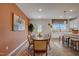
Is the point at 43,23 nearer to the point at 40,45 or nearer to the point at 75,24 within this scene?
the point at 75,24

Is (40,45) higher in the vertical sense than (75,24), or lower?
lower

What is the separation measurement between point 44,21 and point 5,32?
8.28 m

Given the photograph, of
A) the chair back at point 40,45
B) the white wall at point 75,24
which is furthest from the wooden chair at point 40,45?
the white wall at point 75,24

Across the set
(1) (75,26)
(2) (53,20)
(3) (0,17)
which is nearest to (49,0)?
(3) (0,17)

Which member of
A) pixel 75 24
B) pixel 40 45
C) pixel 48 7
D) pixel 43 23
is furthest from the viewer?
pixel 43 23

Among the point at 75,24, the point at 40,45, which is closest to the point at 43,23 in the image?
the point at 75,24

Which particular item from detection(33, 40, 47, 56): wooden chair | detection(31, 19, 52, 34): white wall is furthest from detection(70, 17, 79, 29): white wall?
detection(33, 40, 47, 56): wooden chair

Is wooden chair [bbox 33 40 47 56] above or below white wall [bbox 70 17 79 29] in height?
below

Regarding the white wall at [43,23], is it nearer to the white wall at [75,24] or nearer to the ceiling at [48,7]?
the white wall at [75,24]

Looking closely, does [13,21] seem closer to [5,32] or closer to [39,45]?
[5,32]

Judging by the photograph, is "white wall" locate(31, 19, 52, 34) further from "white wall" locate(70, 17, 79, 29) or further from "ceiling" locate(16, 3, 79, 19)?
"ceiling" locate(16, 3, 79, 19)

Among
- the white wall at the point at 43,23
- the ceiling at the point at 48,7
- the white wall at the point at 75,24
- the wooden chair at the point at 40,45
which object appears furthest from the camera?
the white wall at the point at 43,23

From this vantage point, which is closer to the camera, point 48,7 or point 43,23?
point 48,7

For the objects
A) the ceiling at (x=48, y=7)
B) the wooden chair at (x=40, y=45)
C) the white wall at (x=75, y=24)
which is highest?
the ceiling at (x=48, y=7)
